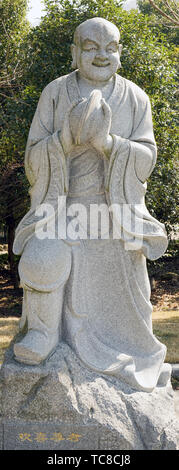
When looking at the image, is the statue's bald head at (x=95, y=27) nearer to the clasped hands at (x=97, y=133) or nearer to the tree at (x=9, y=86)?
the clasped hands at (x=97, y=133)

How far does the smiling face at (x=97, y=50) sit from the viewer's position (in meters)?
3.49

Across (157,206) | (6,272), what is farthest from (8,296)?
(157,206)

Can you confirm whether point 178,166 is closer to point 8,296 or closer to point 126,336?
point 8,296

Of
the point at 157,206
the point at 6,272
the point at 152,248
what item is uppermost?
the point at 152,248

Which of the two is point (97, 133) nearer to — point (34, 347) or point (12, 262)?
point (34, 347)

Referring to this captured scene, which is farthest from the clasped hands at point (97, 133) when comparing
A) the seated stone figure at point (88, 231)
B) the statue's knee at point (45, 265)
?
the statue's knee at point (45, 265)

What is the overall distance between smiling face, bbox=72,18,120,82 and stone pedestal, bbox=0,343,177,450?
67.6 inches

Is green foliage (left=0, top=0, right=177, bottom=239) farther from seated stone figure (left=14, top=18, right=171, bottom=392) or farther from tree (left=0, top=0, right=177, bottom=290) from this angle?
seated stone figure (left=14, top=18, right=171, bottom=392)

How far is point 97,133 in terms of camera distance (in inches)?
133

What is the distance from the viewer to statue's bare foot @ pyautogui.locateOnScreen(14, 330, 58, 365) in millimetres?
3289

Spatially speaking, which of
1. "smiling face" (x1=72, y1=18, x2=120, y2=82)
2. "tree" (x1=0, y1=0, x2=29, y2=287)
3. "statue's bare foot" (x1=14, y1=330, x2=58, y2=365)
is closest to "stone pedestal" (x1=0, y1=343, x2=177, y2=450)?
"statue's bare foot" (x1=14, y1=330, x2=58, y2=365)

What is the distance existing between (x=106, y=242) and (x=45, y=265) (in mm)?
454

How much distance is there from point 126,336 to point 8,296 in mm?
8106
